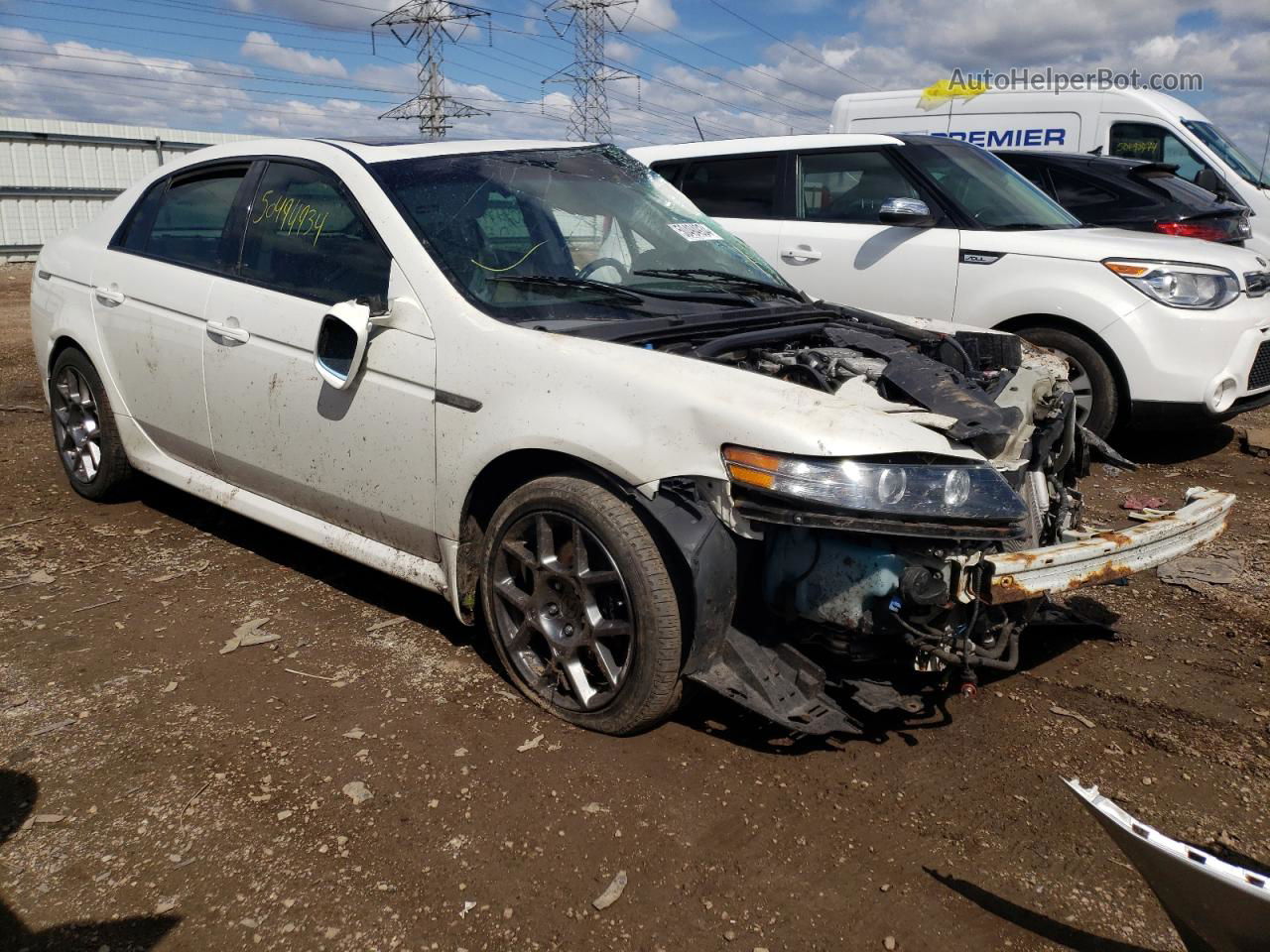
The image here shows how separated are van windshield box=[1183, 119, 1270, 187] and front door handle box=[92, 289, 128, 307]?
9413mm

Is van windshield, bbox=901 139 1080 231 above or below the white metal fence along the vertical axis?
below

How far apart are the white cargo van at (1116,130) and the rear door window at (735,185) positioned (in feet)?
11.7

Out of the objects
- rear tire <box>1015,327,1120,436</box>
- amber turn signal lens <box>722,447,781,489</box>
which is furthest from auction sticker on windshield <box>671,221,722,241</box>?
rear tire <box>1015,327,1120,436</box>

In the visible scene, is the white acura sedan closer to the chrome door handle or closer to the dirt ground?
the chrome door handle

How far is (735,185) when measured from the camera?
24.0 ft

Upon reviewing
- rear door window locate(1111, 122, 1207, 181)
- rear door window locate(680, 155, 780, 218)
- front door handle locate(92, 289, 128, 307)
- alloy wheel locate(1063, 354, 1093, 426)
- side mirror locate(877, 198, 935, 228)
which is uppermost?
rear door window locate(1111, 122, 1207, 181)

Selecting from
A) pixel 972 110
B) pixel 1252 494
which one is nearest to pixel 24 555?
pixel 1252 494

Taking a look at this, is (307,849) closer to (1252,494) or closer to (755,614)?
(755,614)

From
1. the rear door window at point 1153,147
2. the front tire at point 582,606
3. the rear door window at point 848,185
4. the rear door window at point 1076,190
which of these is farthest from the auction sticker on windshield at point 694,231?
the rear door window at point 1153,147

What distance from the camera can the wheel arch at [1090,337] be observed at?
5988mm

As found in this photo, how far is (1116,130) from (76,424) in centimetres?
940

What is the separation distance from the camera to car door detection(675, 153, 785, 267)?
23.3ft

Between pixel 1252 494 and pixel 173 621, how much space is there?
543cm

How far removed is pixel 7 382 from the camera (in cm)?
853
